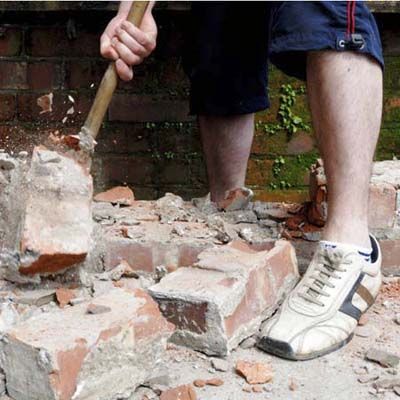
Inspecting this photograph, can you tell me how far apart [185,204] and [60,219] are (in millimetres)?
752

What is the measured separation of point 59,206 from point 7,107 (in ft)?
5.42

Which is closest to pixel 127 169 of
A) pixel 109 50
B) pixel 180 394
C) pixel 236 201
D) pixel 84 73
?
pixel 84 73

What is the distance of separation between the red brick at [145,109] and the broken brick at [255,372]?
1852 mm

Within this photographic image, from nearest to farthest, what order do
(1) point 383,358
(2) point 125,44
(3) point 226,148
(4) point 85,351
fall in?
(4) point 85,351 → (1) point 383,358 → (2) point 125,44 → (3) point 226,148

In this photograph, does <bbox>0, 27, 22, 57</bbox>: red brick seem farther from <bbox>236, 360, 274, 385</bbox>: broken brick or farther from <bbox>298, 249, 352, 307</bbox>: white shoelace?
<bbox>236, 360, 274, 385</bbox>: broken brick

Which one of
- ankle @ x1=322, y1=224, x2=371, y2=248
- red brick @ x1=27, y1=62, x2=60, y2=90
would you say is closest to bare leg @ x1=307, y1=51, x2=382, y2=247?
ankle @ x1=322, y1=224, x2=371, y2=248

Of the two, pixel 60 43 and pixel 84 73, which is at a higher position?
pixel 60 43

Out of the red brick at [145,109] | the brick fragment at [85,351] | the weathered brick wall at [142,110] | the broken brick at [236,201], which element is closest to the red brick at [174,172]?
the weathered brick wall at [142,110]

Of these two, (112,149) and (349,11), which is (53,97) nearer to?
(112,149)

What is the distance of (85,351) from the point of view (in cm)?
156

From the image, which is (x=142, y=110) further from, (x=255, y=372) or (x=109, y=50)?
(x=255, y=372)

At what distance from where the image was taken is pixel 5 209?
6.91 ft

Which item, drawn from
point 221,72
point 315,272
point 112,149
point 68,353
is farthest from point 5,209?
point 112,149

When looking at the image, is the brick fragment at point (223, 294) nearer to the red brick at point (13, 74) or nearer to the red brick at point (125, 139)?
the red brick at point (125, 139)
